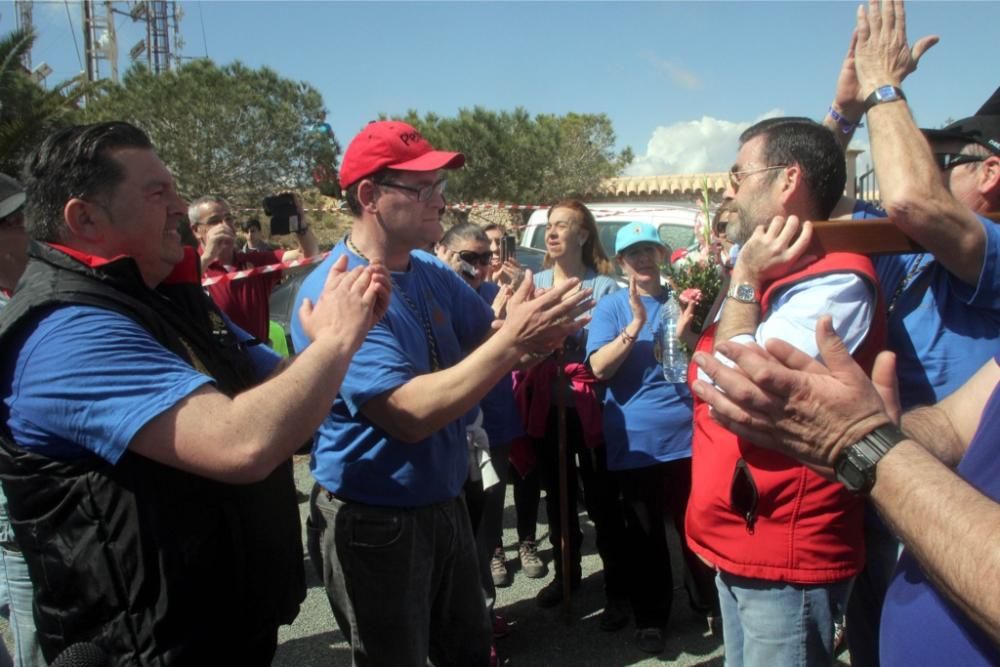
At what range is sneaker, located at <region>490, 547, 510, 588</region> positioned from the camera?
4.39 m

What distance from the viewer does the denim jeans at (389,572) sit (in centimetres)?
225

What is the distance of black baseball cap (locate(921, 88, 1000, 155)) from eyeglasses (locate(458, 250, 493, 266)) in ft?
8.64

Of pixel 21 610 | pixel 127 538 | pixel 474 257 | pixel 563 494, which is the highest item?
pixel 474 257

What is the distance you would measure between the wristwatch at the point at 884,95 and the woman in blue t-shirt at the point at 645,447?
1.73m

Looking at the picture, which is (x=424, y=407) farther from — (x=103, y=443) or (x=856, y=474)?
(x=856, y=474)

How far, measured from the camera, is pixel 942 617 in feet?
4.01

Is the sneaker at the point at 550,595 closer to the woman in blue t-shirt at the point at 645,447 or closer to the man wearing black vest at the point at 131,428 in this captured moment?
the woman in blue t-shirt at the point at 645,447

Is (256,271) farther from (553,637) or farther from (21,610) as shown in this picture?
(553,637)

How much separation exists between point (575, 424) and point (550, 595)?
95 cm

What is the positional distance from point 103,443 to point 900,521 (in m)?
1.48

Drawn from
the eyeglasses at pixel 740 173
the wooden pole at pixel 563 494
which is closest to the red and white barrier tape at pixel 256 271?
the wooden pole at pixel 563 494

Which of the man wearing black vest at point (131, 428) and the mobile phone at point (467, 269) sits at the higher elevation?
the mobile phone at point (467, 269)

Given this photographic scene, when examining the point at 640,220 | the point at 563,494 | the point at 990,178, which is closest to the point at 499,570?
the point at 563,494

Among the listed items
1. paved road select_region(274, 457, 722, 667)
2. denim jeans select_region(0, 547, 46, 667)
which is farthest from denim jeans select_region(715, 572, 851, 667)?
denim jeans select_region(0, 547, 46, 667)
